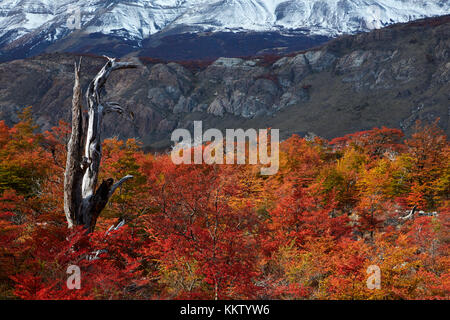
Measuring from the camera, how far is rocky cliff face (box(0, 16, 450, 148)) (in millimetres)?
91875

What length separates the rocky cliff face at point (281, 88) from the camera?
91875 mm

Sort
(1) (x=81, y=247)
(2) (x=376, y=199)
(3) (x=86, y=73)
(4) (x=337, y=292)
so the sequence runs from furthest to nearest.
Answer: (3) (x=86, y=73), (2) (x=376, y=199), (4) (x=337, y=292), (1) (x=81, y=247)

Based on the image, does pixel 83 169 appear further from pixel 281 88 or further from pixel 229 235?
pixel 281 88

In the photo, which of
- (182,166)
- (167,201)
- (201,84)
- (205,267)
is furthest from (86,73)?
(205,267)

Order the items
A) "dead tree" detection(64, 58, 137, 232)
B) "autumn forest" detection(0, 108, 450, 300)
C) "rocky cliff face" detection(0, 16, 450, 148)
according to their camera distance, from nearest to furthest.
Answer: "autumn forest" detection(0, 108, 450, 300), "dead tree" detection(64, 58, 137, 232), "rocky cliff face" detection(0, 16, 450, 148)

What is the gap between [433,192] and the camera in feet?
75.5

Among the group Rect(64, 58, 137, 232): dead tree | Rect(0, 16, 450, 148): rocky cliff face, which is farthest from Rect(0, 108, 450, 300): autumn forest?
Rect(0, 16, 450, 148): rocky cliff face

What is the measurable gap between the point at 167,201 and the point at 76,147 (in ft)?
24.1

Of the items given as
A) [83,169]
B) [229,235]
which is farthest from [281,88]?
[83,169]

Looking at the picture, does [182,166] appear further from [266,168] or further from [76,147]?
[76,147]

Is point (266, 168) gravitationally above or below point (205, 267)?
above

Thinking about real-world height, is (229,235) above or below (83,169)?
below

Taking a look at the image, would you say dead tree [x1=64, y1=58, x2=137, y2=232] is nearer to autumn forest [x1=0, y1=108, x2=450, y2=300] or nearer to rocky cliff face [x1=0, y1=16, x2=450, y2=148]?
autumn forest [x1=0, y1=108, x2=450, y2=300]

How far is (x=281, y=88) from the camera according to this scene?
379 ft
